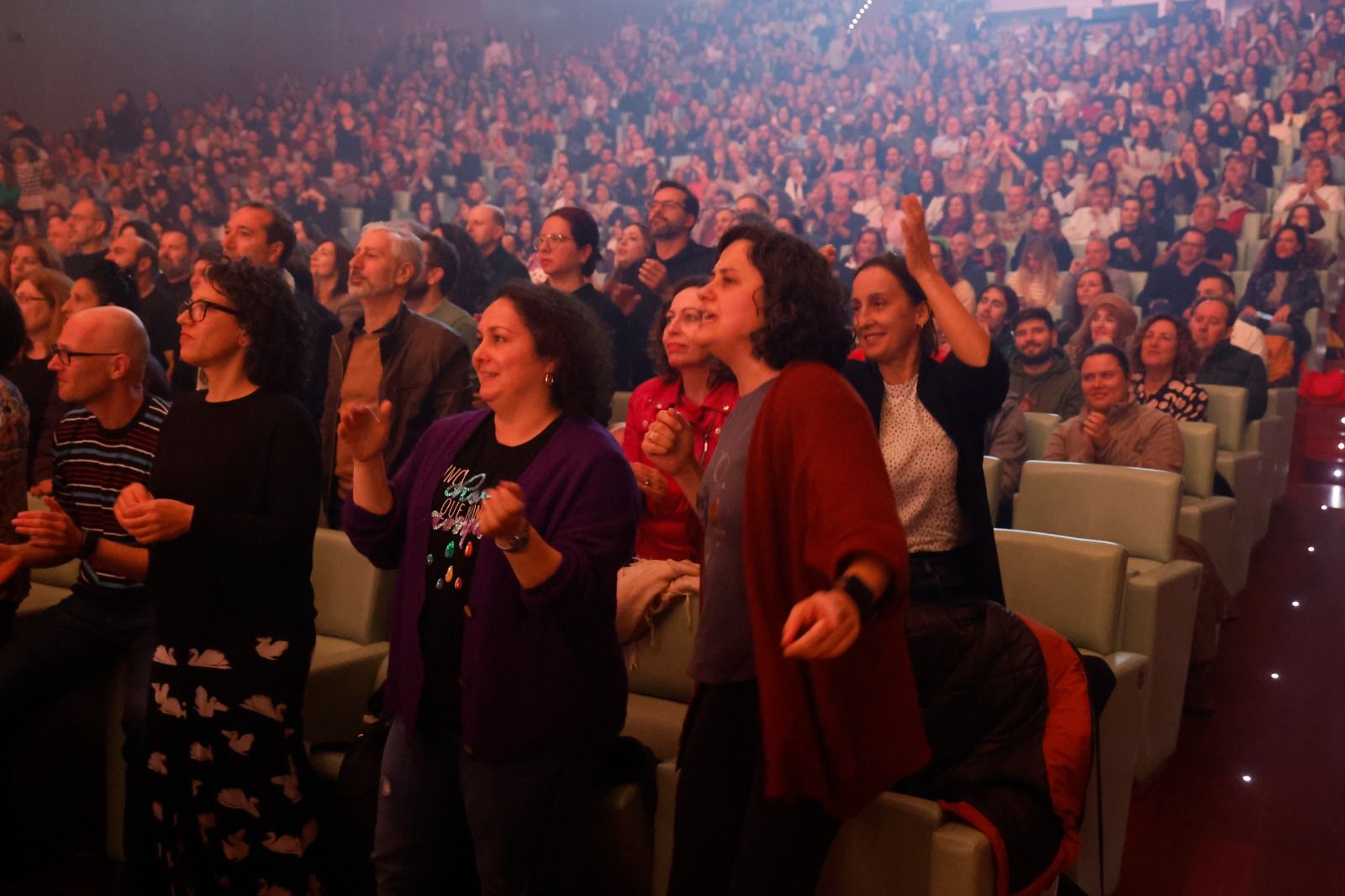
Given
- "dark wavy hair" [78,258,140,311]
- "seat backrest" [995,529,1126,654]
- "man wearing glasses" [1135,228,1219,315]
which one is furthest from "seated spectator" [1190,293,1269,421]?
"dark wavy hair" [78,258,140,311]

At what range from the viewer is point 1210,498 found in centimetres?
366

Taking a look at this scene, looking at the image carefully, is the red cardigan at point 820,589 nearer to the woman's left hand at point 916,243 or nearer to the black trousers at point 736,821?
the black trousers at point 736,821

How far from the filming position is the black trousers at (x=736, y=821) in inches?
53.8

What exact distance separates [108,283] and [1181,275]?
5.89m

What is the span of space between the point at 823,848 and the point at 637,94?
12062 millimetres

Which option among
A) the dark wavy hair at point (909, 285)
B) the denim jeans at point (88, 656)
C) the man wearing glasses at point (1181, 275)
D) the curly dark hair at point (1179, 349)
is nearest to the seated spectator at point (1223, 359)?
the curly dark hair at point (1179, 349)

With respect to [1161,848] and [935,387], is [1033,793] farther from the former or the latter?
[1161,848]

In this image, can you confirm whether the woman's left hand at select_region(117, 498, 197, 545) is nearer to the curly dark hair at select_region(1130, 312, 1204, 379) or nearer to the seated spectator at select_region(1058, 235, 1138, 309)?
the curly dark hair at select_region(1130, 312, 1204, 379)

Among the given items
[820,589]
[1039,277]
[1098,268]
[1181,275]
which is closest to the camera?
[820,589]

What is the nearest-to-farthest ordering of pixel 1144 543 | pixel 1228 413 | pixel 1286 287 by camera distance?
pixel 1144 543
pixel 1228 413
pixel 1286 287

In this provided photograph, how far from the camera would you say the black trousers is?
1367 millimetres

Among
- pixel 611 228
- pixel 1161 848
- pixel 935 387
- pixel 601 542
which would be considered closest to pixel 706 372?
pixel 935 387

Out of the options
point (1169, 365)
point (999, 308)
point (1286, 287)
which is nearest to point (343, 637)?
point (1169, 365)

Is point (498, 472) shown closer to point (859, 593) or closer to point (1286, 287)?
point (859, 593)
